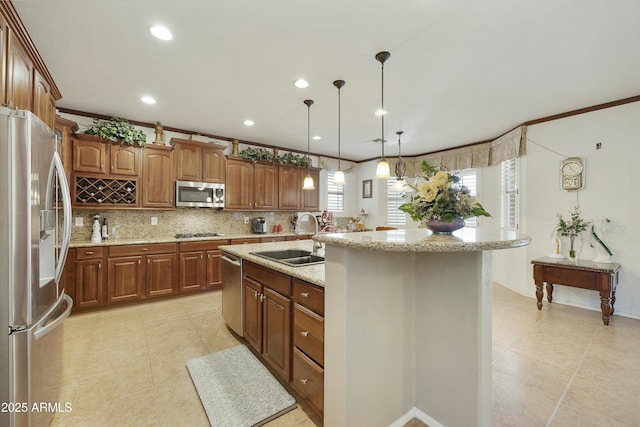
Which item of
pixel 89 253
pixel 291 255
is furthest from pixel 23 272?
pixel 89 253

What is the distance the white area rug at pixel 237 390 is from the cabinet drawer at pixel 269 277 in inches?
29.1

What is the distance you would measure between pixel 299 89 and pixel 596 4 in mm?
2441

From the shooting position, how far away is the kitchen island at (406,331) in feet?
4.80

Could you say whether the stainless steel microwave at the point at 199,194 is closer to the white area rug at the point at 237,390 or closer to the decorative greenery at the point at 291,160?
the decorative greenery at the point at 291,160

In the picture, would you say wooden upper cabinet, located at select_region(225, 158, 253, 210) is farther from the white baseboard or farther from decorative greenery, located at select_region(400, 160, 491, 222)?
the white baseboard

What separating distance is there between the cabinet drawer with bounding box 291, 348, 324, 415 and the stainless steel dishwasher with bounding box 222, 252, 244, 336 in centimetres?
97

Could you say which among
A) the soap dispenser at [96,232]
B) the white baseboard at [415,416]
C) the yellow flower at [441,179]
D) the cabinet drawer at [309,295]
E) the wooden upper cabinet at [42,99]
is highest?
the wooden upper cabinet at [42,99]

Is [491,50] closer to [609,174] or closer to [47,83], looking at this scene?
[609,174]

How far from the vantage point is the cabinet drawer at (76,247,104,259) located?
11.1ft

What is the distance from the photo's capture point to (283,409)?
1836 millimetres

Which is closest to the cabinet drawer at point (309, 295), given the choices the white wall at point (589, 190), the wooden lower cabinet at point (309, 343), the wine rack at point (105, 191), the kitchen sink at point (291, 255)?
the wooden lower cabinet at point (309, 343)

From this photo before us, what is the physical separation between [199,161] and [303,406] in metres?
3.89

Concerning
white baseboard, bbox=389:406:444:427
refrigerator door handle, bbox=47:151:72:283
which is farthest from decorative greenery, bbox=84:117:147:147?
white baseboard, bbox=389:406:444:427

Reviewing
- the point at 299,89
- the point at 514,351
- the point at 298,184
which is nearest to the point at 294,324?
the point at 514,351
